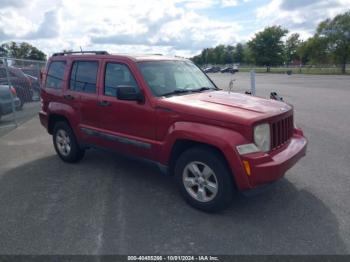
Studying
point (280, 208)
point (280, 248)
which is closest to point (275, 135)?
point (280, 208)

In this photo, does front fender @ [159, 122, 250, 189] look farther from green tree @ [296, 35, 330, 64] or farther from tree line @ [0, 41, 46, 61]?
tree line @ [0, 41, 46, 61]

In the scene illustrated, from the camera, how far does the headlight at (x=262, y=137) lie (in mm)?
3854

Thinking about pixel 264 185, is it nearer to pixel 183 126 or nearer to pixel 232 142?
pixel 232 142

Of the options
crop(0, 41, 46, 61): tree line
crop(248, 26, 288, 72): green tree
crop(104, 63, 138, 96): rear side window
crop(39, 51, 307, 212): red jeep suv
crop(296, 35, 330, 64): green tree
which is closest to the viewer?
crop(39, 51, 307, 212): red jeep suv

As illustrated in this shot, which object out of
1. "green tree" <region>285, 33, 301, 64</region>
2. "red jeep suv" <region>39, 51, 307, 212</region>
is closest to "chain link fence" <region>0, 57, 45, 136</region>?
"red jeep suv" <region>39, 51, 307, 212</region>

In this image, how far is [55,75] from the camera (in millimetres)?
6363

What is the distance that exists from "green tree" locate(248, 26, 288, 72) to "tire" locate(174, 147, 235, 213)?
267ft

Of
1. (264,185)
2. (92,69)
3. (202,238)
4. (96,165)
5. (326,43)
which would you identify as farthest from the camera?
(326,43)

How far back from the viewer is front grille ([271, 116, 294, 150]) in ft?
13.4

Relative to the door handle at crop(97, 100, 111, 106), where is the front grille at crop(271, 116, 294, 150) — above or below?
below

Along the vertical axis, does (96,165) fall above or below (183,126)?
below

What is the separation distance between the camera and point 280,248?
339cm

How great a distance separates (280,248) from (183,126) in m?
1.74

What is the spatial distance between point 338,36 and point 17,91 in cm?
5773
